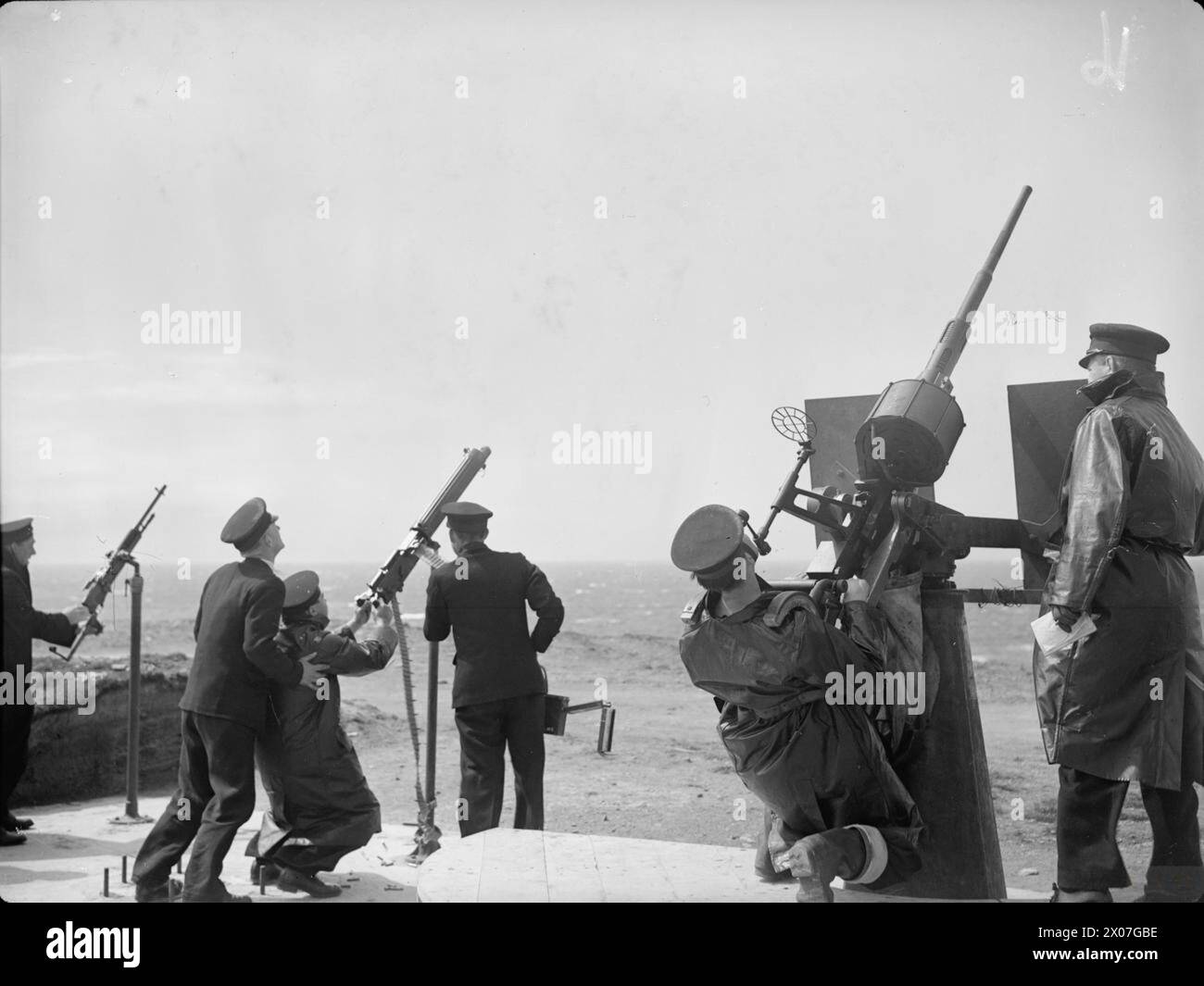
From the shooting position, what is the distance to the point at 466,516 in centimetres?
629

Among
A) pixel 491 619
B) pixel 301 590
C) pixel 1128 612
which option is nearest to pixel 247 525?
pixel 301 590

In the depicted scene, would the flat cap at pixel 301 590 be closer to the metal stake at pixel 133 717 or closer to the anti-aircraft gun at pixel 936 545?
the metal stake at pixel 133 717

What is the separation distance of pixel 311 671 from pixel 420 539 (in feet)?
2.94

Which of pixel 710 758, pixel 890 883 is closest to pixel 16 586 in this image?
pixel 890 883

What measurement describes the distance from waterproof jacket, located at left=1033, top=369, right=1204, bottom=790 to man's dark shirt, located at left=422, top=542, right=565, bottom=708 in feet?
8.99

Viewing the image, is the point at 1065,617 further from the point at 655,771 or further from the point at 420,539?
the point at 655,771

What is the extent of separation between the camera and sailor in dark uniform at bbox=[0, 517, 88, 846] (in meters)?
6.25

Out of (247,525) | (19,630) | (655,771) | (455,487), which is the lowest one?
(655,771)

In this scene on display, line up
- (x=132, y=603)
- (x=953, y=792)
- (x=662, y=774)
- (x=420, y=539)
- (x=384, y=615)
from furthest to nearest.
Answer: (x=662, y=774), (x=132, y=603), (x=420, y=539), (x=384, y=615), (x=953, y=792)

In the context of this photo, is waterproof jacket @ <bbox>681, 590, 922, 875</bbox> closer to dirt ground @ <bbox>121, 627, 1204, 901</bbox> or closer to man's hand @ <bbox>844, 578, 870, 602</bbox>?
man's hand @ <bbox>844, 578, 870, 602</bbox>

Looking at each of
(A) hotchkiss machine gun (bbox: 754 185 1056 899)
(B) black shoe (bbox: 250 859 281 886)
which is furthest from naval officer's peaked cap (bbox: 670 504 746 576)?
(B) black shoe (bbox: 250 859 281 886)

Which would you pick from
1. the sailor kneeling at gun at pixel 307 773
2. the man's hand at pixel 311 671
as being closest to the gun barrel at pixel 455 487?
the sailor kneeling at gun at pixel 307 773

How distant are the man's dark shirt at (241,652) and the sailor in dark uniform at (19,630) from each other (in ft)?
4.90

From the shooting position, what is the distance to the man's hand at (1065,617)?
13.6 ft
